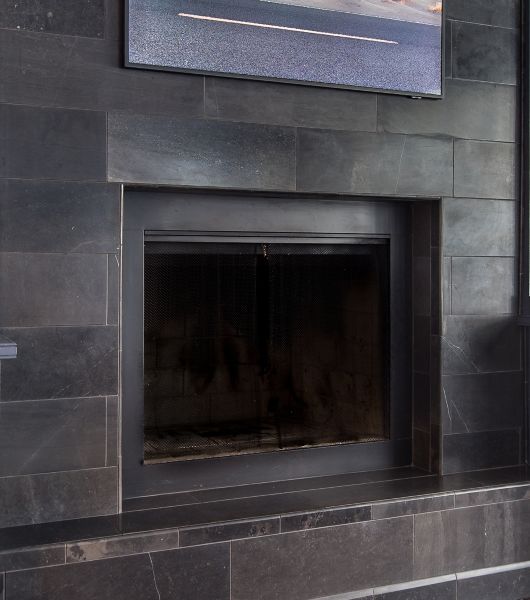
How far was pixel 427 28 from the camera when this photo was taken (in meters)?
2.86

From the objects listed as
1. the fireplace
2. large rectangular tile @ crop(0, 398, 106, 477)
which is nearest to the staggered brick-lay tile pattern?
large rectangular tile @ crop(0, 398, 106, 477)

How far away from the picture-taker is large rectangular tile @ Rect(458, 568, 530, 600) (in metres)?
2.72

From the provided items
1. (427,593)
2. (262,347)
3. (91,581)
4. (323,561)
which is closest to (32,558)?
(91,581)

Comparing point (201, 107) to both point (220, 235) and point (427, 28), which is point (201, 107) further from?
point (427, 28)

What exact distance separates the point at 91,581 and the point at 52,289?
2.66 ft

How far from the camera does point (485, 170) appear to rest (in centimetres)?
300

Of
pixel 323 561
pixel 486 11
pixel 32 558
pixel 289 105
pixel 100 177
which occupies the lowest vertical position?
pixel 323 561

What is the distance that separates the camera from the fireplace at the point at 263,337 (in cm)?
272

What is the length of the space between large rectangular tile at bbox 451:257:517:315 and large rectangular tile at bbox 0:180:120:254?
3.92 ft

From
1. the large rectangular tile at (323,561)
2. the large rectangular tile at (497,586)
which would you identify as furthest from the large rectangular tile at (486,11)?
the large rectangular tile at (497,586)

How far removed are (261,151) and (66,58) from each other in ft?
2.12

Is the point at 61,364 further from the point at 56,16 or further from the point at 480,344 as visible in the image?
the point at 480,344

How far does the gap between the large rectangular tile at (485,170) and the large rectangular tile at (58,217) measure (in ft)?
3.96

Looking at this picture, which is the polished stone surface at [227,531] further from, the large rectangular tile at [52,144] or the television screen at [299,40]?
the television screen at [299,40]
